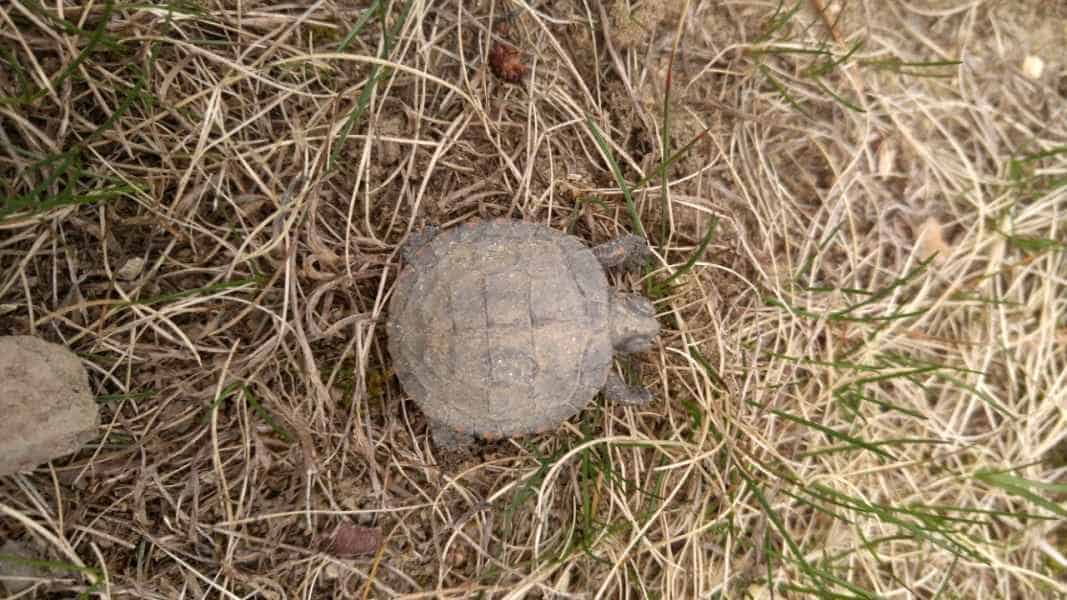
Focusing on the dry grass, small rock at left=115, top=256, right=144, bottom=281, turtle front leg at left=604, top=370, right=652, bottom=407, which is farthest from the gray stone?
turtle front leg at left=604, top=370, right=652, bottom=407

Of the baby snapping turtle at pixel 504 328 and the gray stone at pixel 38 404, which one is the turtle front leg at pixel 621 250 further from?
the gray stone at pixel 38 404

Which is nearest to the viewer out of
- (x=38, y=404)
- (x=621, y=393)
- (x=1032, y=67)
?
(x=38, y=404)

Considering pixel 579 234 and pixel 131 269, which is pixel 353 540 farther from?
pixel 579 234

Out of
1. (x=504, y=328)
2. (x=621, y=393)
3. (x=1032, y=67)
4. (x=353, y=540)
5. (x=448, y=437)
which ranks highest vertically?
(x=1032, y=67)

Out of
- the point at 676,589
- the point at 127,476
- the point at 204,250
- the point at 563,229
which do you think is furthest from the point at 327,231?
the point at 676,589

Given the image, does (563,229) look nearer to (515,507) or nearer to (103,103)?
(515,507)

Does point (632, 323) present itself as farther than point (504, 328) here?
Yes

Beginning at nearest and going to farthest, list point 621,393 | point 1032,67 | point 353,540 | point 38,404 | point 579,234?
1. point 38,404
2. point 353,540
3. point 621,393
4. point 579,234
5. point 1032,67

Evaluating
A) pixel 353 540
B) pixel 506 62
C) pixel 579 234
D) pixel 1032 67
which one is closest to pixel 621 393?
pixel 579 234
